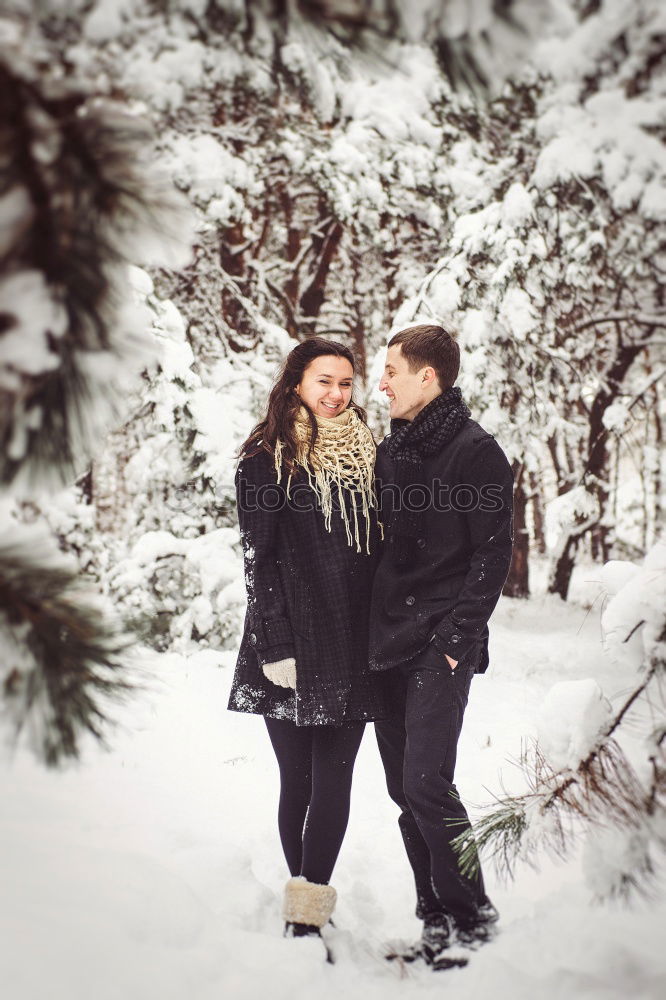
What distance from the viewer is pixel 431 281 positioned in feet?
17.2

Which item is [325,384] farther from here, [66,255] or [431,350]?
[66,255]

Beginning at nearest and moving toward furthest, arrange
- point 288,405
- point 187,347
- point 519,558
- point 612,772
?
point 612,772
point 288,405
point 187,347
point 519,558

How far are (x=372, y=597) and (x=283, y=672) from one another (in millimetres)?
435

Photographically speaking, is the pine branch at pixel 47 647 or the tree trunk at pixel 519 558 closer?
the pine branch at pixel 47 647

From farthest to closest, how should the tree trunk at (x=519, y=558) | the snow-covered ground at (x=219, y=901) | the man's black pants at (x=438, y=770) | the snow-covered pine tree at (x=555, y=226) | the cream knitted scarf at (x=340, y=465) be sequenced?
the tree trunk at (x=519, y=558) < the cream knitted scarf at (x=340, y=465) < the man's black pants at (x=438, y=770) < the snow-covered ground at (x=219, y=901) < the snow-covered pine tree at (x=555, y=226)

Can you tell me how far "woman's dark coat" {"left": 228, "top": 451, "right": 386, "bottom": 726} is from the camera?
2.43 metres

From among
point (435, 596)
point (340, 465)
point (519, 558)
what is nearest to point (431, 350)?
point (340, 465)

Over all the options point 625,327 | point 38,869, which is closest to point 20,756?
point 38,869

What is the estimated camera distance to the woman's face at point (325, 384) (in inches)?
102

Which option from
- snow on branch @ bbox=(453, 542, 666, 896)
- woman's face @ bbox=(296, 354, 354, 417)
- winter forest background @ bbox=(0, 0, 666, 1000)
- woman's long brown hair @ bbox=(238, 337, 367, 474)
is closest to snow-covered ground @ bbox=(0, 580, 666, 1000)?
winter forest background @ bbox=(0, 0, 666, 1000)

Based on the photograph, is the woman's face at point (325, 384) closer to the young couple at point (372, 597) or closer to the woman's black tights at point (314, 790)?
the young couple at point (372, 597)

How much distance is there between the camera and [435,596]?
2432mm

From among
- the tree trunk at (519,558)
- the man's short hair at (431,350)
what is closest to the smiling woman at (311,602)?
the man's short hair at (431,350)

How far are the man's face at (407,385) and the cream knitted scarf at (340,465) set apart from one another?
19 centimetres
